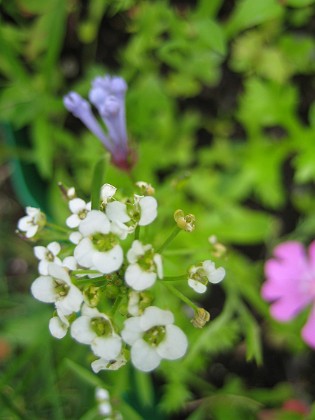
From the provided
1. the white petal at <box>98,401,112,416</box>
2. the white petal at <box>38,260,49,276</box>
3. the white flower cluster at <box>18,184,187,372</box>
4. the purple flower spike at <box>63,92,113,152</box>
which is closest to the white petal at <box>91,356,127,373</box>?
the white flower cluster at <box>18,184,187,372</box>

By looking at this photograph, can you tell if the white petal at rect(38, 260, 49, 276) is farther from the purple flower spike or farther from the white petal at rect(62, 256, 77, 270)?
the purple flower spike

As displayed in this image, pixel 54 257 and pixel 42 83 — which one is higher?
pixel 54 257

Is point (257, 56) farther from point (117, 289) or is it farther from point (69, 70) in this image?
point (117, 289)

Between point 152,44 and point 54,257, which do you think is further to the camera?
point 152,44

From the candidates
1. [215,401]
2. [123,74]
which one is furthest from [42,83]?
[215,401]

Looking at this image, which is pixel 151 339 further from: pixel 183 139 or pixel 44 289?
pixel 183 139

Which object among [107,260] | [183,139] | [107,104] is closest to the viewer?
[107,260]

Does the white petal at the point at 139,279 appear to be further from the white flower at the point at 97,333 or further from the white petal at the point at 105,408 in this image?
the white petal at the point at 105,408

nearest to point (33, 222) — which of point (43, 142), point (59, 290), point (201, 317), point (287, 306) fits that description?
point (59, 290)
